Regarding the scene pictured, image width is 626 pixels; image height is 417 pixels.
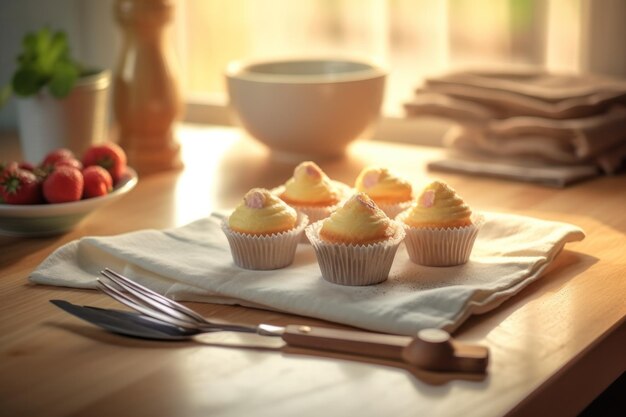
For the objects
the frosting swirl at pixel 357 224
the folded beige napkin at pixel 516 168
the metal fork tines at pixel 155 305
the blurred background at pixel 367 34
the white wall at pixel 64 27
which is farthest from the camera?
the white wall at pixel 64 27

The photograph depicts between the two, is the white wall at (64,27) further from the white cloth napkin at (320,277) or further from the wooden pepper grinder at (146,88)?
the white cloth napkin at (320,277)

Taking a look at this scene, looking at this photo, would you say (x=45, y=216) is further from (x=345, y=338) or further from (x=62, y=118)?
(x=345, y=338)

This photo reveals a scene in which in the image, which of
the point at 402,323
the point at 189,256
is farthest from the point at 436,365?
the point at 189,256

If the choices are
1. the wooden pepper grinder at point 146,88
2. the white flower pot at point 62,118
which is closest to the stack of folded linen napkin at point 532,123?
the wooden pepper grinder at point 146,88

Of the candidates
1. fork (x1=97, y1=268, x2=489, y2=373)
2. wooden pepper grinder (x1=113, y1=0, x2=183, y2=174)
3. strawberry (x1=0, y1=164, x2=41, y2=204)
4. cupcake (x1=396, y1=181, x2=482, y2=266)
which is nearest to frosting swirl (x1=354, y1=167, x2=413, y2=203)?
cupcake (x1=396, y1=181, x2=482, y2=266)

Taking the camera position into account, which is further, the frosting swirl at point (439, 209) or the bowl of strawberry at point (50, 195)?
the bowl of strawberry at point (50, 195)

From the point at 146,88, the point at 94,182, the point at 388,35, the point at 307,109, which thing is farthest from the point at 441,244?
the point at 388,35

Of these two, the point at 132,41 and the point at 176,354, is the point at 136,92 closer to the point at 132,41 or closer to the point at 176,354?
the point at 132,41
